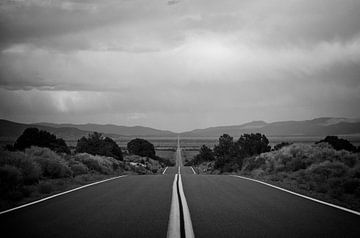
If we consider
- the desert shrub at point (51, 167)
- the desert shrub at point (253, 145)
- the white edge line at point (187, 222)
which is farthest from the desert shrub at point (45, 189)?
the desert shrub at point (253, 145)

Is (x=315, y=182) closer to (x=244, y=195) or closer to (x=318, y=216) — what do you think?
(x=244, y=195)

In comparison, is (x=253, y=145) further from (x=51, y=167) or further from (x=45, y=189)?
(x=45, y=189)

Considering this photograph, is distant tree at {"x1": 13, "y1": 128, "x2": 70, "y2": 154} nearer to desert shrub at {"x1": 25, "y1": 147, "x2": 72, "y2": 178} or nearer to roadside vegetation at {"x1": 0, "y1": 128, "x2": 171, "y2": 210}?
roadside vegetation at {"x1": 0, "y1": 128, "x2": 171, "y2": 210}

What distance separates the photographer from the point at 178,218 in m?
7.82

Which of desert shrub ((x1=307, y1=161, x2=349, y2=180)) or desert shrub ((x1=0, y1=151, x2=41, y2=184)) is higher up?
desert shrub ((x1=0, y1=151, x2=41, y2=184))

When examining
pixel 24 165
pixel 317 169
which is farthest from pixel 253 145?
pixel 24 165

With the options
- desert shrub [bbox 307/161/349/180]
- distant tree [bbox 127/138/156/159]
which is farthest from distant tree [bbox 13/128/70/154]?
distant tree [bbox 127/138/156/159]

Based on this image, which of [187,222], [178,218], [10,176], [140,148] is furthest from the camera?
[140,148]

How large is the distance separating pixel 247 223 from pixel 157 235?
2.04 meters

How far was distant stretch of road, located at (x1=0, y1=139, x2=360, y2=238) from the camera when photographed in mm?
6676

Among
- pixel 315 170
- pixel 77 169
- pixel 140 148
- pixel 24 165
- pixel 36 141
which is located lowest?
pixel 140 148

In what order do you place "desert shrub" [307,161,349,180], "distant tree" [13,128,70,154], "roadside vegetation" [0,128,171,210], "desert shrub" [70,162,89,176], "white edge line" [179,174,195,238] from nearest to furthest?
"white edge line" [179,174,195,238] < "roadside vegetation" [0,128,171,210] < "desert shrub" [307,161,349,180] < "desert shrub" [70,162,89,176] < "distant tree" [13,128,70,154]

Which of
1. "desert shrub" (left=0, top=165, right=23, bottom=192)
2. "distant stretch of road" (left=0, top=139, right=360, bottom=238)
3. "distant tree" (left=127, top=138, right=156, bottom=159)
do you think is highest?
"desert shrub" (left=0, top=165, right=23, bottom=192)

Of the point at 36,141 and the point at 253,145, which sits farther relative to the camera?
the point at 36,141
